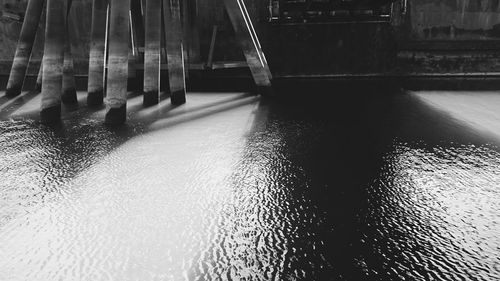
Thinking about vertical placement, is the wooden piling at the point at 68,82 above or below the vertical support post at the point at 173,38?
below

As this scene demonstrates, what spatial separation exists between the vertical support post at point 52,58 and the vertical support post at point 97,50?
2.74ft

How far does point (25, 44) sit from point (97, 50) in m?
3.89

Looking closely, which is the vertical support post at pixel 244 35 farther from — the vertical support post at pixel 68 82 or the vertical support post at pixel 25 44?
the vertical support post at pixel 25 44

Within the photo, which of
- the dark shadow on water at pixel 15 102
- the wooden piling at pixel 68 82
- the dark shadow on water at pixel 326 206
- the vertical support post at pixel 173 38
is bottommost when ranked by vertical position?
the dark shadow on water at pixel 326 206

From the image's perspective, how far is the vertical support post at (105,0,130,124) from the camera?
7.65m

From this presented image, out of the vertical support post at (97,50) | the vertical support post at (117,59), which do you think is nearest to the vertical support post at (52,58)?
the vertical support post at (97,50)

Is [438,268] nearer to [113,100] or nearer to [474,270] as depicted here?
[474,270]

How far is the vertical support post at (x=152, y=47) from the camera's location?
895 centimetres

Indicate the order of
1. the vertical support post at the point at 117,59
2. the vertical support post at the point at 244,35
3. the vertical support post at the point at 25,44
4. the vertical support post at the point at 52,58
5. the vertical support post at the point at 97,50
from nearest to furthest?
the vertical support post at the point at 117,59 < the vertical support post at the point at 52,58 < the vertical support post at the point at 97,50 < the vertical support post at the point at 244,35 < the vertical support post at the point at 25,44

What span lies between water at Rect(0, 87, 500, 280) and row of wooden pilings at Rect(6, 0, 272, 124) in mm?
818

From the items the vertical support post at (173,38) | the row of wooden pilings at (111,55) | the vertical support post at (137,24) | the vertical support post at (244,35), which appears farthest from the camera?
the vertical support post at (137,24)

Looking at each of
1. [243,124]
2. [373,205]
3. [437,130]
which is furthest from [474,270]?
[243,124]

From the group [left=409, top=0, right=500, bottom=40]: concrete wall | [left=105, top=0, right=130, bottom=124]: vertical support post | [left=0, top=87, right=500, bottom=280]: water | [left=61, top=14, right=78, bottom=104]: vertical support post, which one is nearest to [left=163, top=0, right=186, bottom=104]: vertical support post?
[left=105, top=0, right=130, bottom=124]: vertical support post

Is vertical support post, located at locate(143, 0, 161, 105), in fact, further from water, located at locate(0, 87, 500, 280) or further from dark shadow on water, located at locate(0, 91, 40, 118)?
dark shadow on water, located at locate(0, 91, 40, 118)
